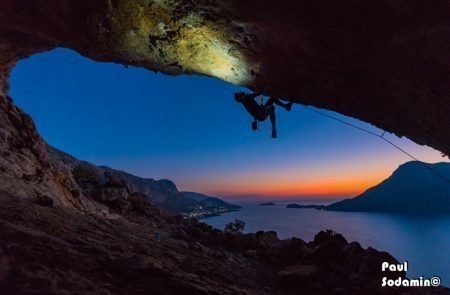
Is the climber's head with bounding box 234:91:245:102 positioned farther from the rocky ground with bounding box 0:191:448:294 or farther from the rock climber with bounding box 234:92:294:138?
the rocky ground with bounding box 0:191:448:294

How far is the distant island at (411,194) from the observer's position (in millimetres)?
81312

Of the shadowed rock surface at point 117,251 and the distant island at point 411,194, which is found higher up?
the distant island at point 411,194

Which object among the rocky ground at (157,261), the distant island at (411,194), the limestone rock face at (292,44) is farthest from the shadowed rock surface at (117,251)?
the distant island at (411,194)

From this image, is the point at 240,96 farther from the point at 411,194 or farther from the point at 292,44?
the point at 411,194

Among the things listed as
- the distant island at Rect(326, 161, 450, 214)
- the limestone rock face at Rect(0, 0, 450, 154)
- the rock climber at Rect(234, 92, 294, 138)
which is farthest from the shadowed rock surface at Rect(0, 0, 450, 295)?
the distant island at Rect(326, 161, 450, 214)

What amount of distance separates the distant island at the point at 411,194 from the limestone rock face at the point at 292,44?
78058 millimetres

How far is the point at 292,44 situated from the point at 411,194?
97527mm

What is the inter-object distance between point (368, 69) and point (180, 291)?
718 centimetres

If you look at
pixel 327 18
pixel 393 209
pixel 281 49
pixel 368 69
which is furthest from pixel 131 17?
pixel 393 209

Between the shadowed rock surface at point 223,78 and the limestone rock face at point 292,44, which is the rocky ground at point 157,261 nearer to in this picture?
the shadowed rock surface at point 223,78

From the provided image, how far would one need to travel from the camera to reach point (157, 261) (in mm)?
6508

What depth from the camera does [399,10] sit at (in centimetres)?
568

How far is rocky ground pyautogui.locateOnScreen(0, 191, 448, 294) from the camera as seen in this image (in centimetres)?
457

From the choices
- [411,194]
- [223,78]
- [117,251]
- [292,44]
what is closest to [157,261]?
[117,251]
